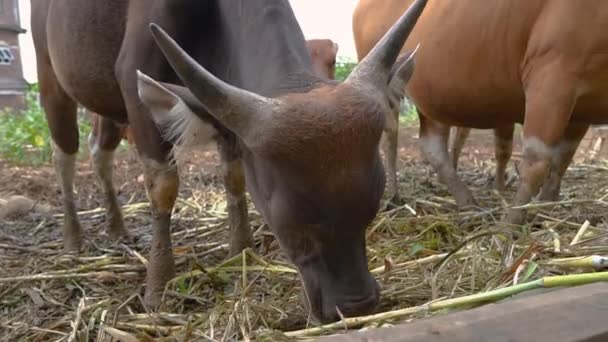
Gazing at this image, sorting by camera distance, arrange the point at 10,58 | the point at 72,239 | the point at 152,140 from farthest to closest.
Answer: the point at 10,58
the point at 72,239
the point at 152,140

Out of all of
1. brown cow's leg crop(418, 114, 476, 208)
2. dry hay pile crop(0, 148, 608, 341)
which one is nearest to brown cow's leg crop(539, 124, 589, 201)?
dry hay pile crop(0, 148, 608, 341)

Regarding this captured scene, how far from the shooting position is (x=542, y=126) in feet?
12.2

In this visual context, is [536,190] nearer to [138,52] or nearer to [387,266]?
[387,266]

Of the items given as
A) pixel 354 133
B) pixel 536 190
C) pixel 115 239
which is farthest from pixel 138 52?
pixel 536 190

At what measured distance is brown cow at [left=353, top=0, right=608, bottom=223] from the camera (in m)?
3.72

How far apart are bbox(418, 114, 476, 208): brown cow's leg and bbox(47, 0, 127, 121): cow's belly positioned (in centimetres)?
244

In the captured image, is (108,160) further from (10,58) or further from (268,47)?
(10,58)

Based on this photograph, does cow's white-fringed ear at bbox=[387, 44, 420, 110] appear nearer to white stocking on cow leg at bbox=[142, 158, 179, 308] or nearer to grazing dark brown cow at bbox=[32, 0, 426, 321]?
grazing dark brown cow at bbox=[32, 0, 426, 321]

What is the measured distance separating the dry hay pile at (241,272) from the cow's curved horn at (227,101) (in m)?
0.62

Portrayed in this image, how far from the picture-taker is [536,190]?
12.6 ft

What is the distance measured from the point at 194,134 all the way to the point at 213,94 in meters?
0.29

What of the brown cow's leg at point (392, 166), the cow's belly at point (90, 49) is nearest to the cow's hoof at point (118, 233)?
the cow's belly at point (90, 49)

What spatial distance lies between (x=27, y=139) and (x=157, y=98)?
6.76 metres

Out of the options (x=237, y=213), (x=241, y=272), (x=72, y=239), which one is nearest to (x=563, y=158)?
(x=237, y=213)
